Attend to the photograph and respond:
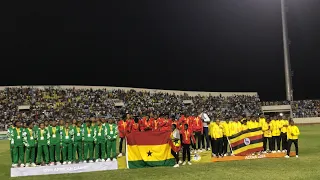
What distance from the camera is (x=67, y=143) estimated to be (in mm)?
15320

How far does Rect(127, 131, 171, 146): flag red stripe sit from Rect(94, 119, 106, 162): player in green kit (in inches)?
47.0

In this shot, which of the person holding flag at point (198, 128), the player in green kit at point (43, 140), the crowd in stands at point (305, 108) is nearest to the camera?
the player in green kit at point (43, 140)

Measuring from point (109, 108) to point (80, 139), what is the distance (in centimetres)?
3450

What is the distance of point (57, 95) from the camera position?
166 feet

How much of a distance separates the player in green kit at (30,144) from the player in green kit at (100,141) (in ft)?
8.39

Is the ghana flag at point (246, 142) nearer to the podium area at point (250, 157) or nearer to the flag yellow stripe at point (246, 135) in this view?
the flag yellow stripe at point (246, 135)

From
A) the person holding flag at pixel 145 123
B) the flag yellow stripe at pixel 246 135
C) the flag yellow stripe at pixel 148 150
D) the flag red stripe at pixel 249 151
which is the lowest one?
the flag red stripe at pixel 249 151

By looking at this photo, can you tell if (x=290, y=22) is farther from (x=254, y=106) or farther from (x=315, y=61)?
(x=254, y=106)

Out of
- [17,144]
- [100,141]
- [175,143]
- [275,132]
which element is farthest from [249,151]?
[17,144]

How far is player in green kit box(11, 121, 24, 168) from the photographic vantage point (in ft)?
48.2

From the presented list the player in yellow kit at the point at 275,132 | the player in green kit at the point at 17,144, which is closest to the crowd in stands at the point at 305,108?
the player in yellow kit at the point at 275,132

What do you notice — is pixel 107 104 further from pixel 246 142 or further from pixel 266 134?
pixel 246 142

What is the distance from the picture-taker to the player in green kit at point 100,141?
15.6 meters

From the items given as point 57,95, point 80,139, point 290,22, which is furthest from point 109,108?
point 80,139
